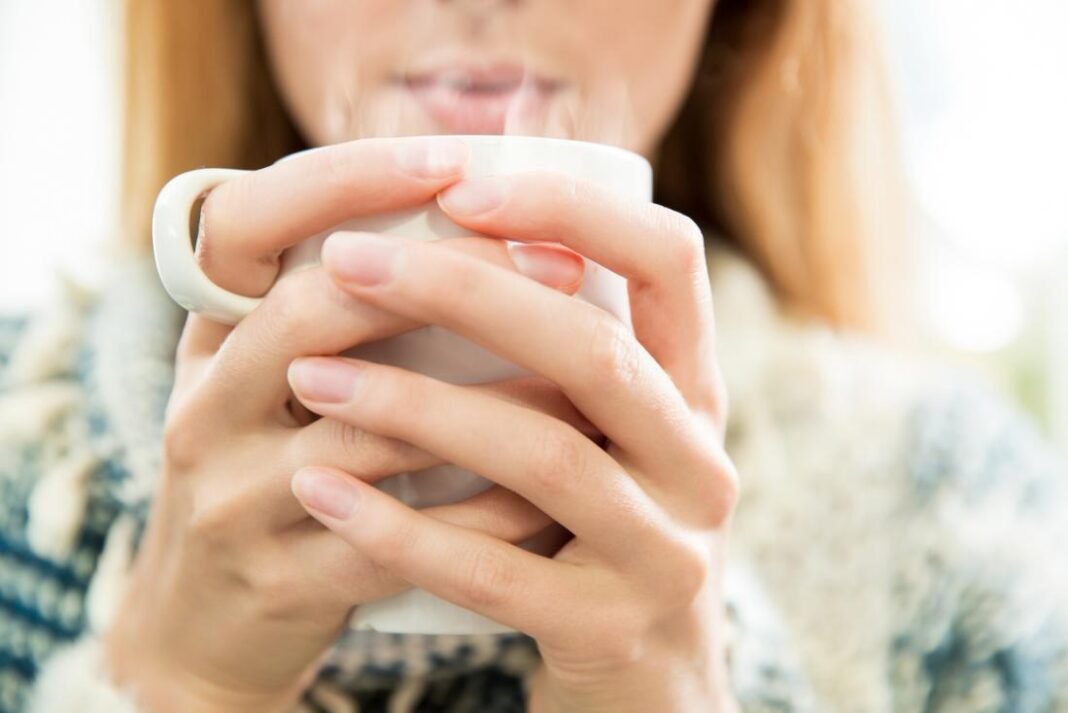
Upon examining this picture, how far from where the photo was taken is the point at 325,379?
41 centimetres

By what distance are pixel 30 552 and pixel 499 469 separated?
1.69 feet

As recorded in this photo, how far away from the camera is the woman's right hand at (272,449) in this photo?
398 millimetres

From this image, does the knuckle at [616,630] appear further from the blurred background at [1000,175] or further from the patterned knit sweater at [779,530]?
the blurred background at [1000,175]

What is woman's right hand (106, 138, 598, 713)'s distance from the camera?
0.40 meters

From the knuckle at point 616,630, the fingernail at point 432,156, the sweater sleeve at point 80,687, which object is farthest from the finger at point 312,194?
the sweater sleeve at point 80,687

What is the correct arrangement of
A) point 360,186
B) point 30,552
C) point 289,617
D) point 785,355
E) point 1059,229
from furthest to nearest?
point 1059,229 < point 785,355 < point 30,552 < point 289,617 < point 360,186

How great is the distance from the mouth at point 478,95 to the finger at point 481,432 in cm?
28

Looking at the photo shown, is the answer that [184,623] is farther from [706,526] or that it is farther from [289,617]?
[706,526]

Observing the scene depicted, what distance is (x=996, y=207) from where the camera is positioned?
2543 millimetres

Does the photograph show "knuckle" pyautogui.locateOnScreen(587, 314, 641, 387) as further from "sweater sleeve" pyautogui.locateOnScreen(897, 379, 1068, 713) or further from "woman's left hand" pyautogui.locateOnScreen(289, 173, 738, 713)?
"sweater sleeve" pyautogui.locateOnScreen(897, 379, 1068, 713)

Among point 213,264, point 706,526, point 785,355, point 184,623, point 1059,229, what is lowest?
point 1059,229

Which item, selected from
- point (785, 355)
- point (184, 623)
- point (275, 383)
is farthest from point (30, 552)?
point (785, 355)

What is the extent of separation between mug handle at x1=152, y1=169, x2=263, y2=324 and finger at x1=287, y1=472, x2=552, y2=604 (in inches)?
3.7

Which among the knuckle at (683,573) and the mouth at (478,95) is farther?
the mouth at (478,95)
